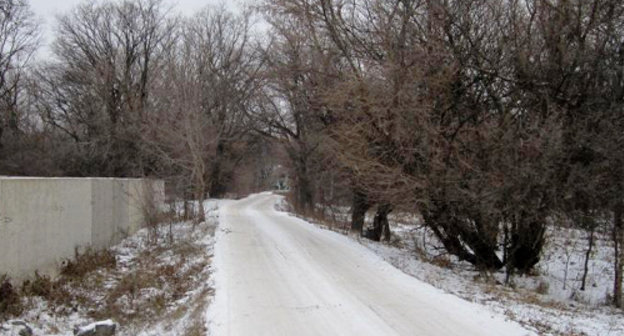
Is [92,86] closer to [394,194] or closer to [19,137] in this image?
[19,137]

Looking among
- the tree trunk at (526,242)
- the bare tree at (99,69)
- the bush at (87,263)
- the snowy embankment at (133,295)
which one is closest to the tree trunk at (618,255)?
the tree trunk at (526,242)

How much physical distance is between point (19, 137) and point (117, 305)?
35.2 meters

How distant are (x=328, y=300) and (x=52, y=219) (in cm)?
659

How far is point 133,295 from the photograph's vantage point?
35.3 ft

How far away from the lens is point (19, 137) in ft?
133

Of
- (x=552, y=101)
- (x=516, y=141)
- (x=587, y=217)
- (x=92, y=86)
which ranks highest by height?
(x=92, y=86)

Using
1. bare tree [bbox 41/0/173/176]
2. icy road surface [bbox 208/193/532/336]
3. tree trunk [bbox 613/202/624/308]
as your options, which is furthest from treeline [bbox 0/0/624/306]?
bare tree [bbox 41/0/173/176]


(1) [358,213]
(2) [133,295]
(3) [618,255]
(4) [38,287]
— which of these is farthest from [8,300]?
(1) [358,213]

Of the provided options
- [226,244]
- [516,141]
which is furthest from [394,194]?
[226,244]

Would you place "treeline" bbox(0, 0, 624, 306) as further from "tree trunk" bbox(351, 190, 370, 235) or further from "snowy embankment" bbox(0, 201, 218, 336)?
"snowy embankment" bbox(0, 201, 218, 336)

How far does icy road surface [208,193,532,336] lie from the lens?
23.4 feet

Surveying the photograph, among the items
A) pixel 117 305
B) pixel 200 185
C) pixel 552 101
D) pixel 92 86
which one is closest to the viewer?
pixel 117 305

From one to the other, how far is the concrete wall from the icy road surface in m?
3.37

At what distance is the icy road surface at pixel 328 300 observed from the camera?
23.4ft
